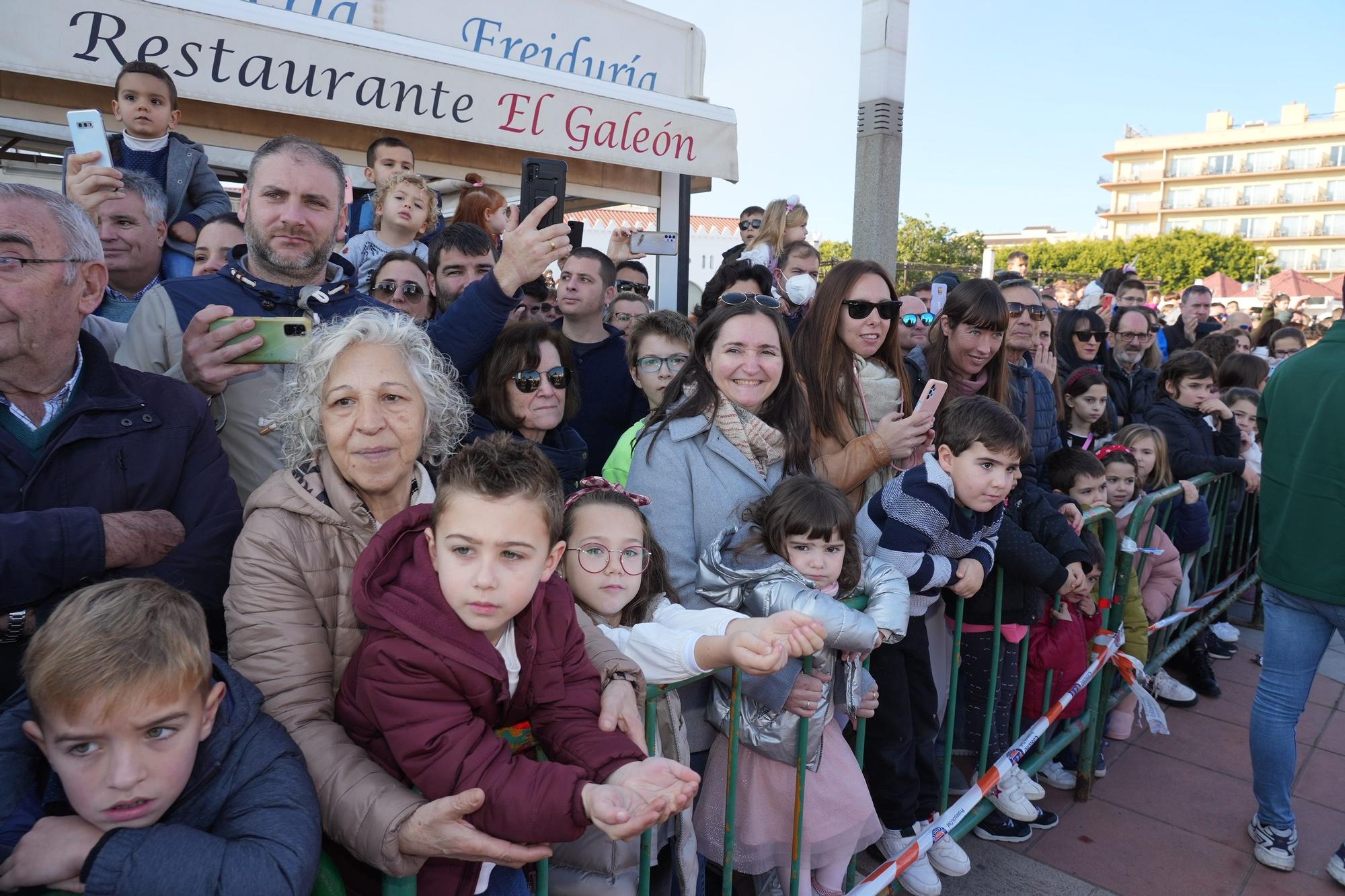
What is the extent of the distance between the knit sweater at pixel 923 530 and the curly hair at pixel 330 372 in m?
1.56

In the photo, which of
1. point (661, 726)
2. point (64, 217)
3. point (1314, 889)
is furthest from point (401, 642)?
point (1314, 889)

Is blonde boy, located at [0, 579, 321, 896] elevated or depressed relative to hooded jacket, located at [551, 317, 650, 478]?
depressed

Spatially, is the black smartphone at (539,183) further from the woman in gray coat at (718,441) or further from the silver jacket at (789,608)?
the silver jacket at (789,608)

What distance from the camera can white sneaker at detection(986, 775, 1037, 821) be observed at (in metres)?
3.40

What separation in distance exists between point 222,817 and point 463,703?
0.43 meters

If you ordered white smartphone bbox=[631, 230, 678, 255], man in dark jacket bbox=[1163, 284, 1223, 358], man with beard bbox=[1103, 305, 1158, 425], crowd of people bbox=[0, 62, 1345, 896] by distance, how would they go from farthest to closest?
man in dark jacket bbox=[1163, 284, 1223, 358] → man with beard bbox=[1103, 305, 1158, 425] → white smartphone bbox=[631, 230, 678, 255] → crowd of people bbox=[0, 62, 1345, 896]

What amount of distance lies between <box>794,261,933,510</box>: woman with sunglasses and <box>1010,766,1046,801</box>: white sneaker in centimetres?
134

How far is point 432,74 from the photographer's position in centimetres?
603

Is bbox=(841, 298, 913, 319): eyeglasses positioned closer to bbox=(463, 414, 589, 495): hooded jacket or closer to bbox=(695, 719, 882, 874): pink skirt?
bbox=(463, 414, 589, 495): hooded jacket

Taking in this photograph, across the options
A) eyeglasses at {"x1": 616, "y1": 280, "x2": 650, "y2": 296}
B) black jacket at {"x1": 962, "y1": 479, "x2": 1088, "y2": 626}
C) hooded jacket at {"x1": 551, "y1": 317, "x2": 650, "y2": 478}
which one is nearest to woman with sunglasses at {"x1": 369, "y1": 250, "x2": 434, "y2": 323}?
hooded jacket at {"x1": 551, "y1": 317, "x2": 650, "y2": 478}

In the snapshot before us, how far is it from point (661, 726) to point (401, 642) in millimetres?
928

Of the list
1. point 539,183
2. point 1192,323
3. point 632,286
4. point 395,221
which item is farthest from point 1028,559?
point 1192,323

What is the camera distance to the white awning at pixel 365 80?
15.8 ft

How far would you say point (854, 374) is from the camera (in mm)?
3516
